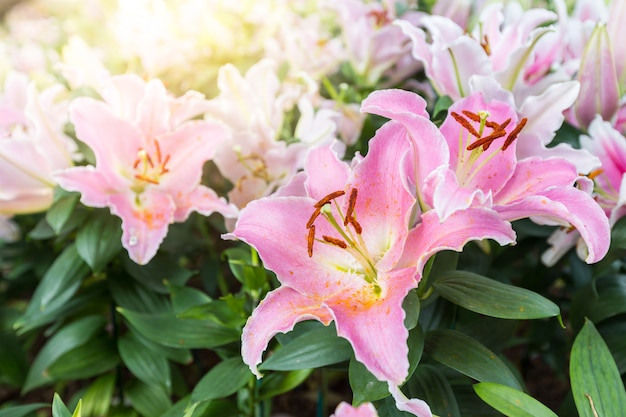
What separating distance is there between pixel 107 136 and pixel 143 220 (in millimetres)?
112

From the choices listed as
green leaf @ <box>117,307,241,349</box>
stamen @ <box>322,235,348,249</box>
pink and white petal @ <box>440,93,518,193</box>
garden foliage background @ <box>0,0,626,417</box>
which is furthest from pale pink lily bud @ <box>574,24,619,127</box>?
green leaf @ <box>117,307,241,349</box>

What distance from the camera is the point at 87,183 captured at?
74cm

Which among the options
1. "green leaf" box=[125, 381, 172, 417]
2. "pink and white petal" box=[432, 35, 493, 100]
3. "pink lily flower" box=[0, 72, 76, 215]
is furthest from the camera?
"green leaf" box=[125, 381, 172, 417]

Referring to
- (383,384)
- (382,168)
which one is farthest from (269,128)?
(383,384)

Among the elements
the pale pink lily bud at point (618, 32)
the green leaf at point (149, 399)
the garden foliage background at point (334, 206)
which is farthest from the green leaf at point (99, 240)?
the pale pink lily bud at point (618, 32)

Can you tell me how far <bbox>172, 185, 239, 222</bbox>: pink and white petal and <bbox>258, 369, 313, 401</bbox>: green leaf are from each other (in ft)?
0.71

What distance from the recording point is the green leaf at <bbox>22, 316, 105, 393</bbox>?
0.96 metres

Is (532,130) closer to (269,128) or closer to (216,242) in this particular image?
(269,128)

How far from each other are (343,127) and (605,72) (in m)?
0.36

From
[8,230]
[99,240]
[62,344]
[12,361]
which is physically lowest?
[12,361]

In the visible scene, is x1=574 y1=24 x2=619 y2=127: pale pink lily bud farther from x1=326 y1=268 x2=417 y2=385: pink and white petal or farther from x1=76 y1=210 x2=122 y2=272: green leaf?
x1=76 y1=210 x2=122 y2=272: green leaf

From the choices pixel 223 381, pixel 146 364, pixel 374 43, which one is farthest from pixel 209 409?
pixel 374 43

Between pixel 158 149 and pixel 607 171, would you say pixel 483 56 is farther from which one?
pixel 158 149

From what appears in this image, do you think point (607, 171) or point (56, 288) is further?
point (56, 288)
